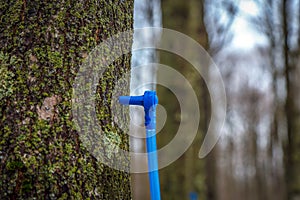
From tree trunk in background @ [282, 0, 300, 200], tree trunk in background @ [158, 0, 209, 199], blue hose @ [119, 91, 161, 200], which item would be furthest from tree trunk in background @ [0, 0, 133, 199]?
tree trunk in background @ [282, 0, 300, 200]

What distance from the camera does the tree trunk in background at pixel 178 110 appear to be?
537 centimetres

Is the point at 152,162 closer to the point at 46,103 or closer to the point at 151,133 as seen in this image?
the point at 151,133

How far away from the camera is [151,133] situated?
4.20 feet

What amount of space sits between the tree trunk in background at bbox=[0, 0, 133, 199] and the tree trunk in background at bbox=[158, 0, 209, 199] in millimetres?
4122

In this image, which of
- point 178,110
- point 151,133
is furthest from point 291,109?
point 151,133

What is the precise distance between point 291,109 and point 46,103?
21.3ft

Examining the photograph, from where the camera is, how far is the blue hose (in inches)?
49.3

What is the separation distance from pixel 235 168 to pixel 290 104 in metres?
22.6

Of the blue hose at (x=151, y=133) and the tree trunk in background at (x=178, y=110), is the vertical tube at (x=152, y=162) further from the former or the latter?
the tree trunk in background at (x=178, y=110)

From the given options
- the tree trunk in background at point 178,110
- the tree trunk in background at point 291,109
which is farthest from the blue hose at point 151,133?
the tree trunk in background at point 291,109

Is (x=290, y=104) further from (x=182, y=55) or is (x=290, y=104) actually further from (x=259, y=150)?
(x=259, y=150)

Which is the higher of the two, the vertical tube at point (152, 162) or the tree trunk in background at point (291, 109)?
the tree trunk in background at point (291, 109)

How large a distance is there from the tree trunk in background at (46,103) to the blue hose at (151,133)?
99mm

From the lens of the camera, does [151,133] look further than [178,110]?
No
